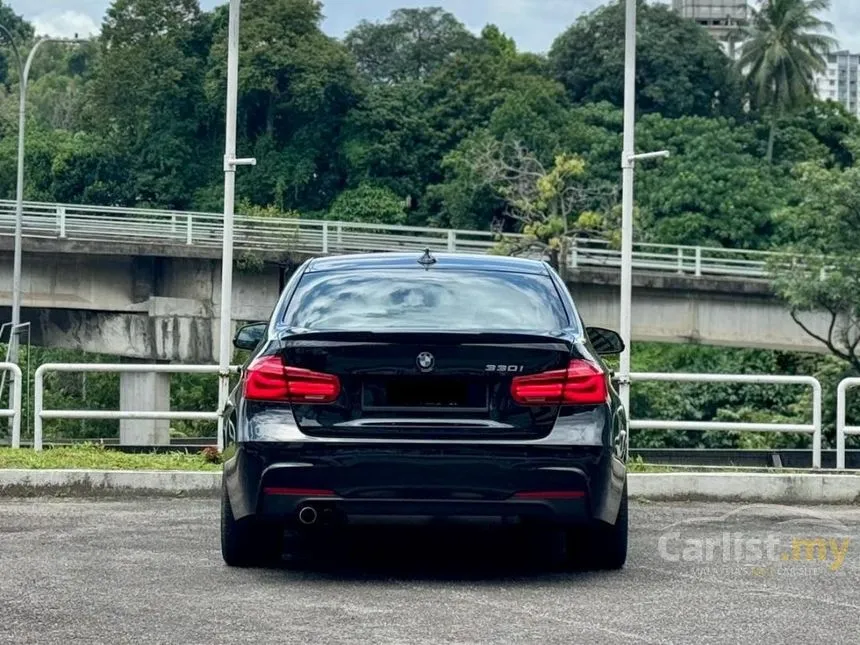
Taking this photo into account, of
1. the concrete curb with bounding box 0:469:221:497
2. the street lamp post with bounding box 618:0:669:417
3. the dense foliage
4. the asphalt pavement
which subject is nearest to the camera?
the asphalt pavement

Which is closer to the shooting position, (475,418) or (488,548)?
(475,418)

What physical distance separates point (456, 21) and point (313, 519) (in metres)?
86.6

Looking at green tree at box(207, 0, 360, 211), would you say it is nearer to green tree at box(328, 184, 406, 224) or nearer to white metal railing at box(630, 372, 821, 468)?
green tree at box(328, 184, 406, 224)

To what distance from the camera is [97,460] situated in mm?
13062

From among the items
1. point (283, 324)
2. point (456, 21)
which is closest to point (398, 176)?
point (456, 21)

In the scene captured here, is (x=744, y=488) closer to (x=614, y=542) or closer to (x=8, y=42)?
(x=614, y=542)

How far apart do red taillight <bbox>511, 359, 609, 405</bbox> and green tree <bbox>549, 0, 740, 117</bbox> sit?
236 feet

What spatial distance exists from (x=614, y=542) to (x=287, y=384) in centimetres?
180

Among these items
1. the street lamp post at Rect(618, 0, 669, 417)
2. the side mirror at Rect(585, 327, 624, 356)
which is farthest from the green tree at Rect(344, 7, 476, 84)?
the side mirror at Rect(585, 327, 624, 356)

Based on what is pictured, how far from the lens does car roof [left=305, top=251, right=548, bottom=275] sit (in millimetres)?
8820

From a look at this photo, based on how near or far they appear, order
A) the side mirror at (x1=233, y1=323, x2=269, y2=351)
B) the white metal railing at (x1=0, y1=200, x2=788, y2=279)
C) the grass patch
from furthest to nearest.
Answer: the white metal railing at (x1=0, y1=200, x2=788, y2=279) < the grass patch < the side mirror at (x1=233, y1=323, x2=269, y2=351)

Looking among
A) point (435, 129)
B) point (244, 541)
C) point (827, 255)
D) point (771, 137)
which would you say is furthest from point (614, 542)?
point (771, 137)

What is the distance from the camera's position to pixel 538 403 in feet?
25.4

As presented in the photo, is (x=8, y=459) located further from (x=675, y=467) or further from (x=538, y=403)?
(x=538, y=403)
